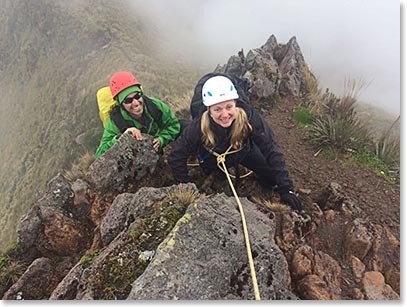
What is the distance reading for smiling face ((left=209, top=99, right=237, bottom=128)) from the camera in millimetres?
4340

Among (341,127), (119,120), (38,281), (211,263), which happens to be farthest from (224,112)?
(341,127)

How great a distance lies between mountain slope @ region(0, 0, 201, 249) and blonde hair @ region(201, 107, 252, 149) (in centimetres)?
1554

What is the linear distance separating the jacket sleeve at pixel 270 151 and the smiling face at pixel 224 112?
52cm

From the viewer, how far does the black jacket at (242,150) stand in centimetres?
484

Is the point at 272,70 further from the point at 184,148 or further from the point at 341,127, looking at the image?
the point at 184,148

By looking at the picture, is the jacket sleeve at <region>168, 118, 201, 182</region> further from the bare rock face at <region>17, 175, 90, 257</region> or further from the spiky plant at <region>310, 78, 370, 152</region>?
the spiky plant at <region>310, 78, 370, 152</region>

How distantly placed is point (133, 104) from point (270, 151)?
253 cm

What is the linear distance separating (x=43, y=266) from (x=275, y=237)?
3311mm

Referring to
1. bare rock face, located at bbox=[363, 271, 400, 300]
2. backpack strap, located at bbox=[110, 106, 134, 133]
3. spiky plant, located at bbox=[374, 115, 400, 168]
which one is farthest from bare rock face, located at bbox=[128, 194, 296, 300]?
spiky plant, located at bbox=[374, 115, 400, 168]

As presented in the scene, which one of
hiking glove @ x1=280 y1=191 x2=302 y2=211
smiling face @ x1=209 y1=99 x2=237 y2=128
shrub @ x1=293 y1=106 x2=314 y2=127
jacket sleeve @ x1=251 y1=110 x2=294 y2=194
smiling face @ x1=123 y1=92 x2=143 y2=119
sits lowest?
hiking glove @ x1=280 y1=191 x2=302 y2=211

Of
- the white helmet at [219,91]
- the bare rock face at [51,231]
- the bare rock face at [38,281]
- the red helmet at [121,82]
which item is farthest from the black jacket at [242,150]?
the bare rock face at [38,281]

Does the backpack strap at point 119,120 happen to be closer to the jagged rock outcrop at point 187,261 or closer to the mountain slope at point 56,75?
the jagged rock outcrop at point 187,261

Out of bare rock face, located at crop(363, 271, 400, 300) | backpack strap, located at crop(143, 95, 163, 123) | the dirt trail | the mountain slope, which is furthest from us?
the mountain slope

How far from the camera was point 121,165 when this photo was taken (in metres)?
5.61
